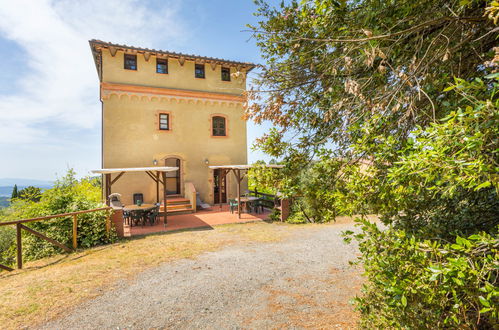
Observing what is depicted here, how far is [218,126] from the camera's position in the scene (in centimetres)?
1662

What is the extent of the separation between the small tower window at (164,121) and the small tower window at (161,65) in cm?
265

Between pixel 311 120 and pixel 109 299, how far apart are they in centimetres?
508

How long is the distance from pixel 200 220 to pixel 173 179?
520cm

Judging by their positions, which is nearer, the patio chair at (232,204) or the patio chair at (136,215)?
the patio chair at (136,215)

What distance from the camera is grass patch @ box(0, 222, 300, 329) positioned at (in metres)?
4.59

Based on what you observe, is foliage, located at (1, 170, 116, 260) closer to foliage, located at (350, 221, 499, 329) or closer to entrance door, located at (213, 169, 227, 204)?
entrance door, located at (213, 169, 227, 204)

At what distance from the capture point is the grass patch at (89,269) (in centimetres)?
459

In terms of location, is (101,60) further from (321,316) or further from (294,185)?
(321,316)

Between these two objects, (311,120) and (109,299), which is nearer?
(311,120)

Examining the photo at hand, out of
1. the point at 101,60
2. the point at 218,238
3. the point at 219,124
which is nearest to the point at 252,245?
the point at 218,238

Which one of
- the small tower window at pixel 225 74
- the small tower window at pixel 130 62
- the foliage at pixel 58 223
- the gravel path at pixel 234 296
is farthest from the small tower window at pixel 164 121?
the gravel path at pixel 234 296

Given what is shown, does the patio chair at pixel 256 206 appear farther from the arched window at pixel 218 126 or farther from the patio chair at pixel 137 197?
the patio chair at pixel 137 197

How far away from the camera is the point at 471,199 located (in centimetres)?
329

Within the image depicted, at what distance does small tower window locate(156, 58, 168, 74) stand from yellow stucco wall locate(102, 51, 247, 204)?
235 millimetres
